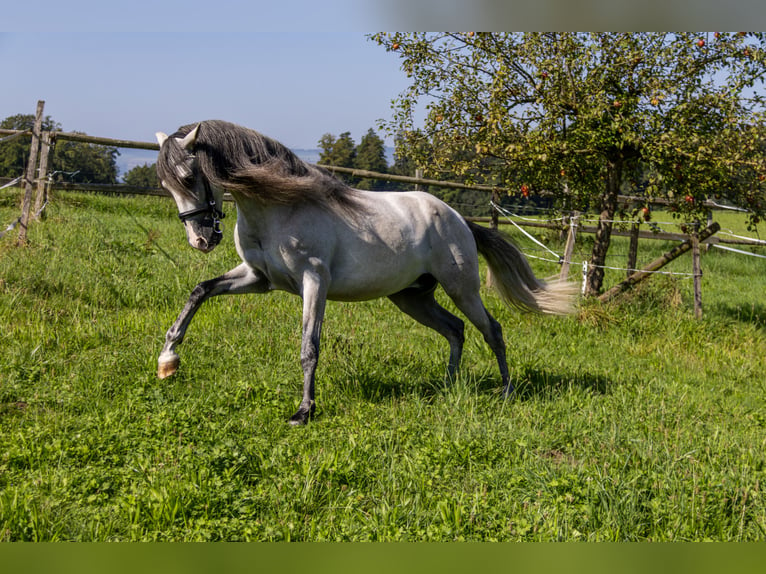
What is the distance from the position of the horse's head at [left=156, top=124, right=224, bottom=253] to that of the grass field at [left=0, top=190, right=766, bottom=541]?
3.80 feet

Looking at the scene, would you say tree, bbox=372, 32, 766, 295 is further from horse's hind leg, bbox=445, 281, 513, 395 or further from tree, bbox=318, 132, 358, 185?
tree, bbox=318, 132, 358, 185

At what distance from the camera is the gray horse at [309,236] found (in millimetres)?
4305

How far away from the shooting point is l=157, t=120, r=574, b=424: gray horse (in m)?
4.30

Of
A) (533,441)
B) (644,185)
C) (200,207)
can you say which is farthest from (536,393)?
(644,185)

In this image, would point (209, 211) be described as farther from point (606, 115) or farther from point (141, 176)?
point (141, 176)

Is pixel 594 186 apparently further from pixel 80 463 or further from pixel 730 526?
pixel 80 463

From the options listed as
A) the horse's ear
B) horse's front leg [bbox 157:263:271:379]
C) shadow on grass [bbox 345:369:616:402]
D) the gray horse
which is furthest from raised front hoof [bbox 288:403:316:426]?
the horse's ear

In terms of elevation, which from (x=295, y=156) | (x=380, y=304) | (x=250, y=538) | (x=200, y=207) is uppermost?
(x=295, y=156)

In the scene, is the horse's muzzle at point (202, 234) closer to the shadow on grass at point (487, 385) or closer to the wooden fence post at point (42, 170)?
the shadow on grass at point (487, 385)

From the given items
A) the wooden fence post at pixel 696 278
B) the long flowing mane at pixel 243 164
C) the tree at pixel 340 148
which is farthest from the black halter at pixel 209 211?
the tree at pixel 340 148

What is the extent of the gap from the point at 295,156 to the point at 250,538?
2.70 meters

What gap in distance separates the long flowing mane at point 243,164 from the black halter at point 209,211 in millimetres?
103

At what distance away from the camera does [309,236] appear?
184 inches

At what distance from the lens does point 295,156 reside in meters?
4.71
